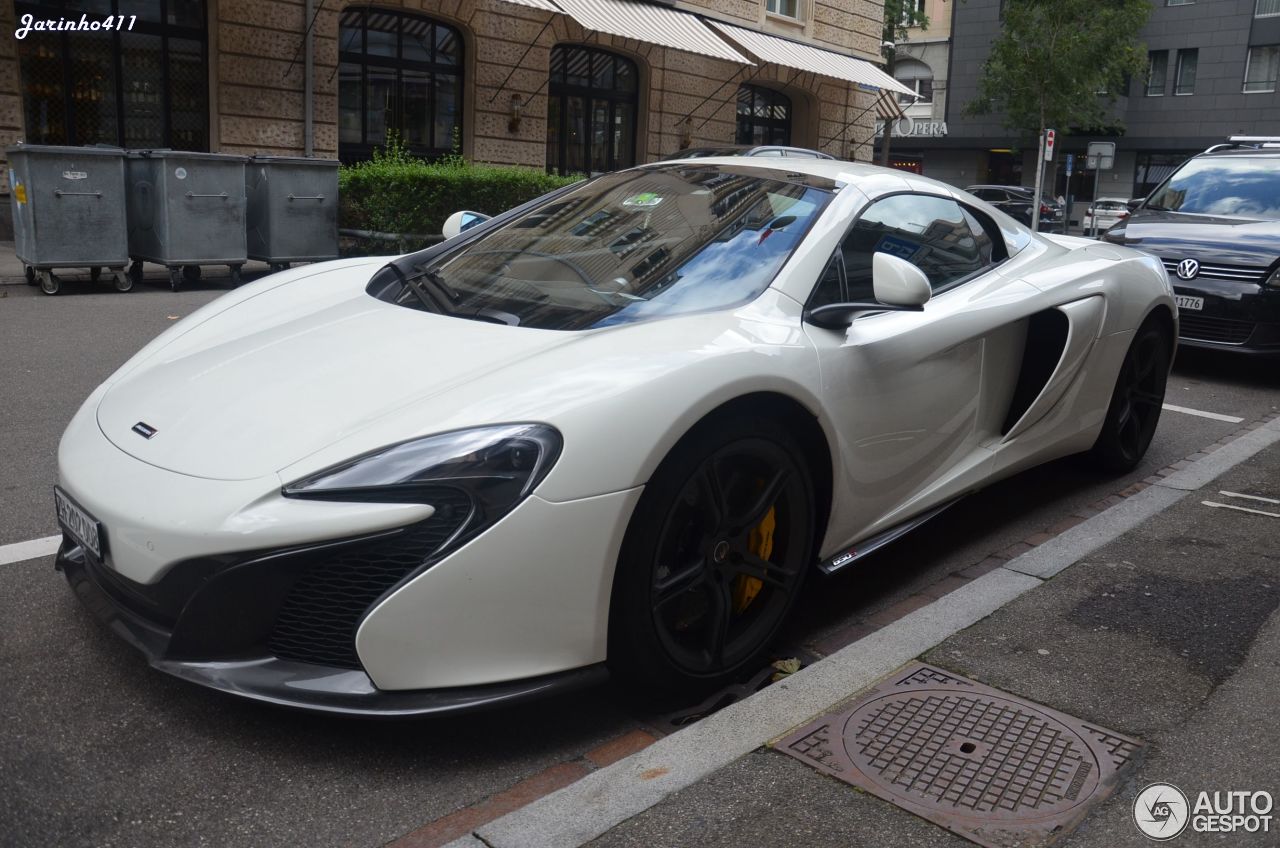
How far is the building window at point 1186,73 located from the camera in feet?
147

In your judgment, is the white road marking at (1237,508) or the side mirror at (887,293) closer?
the side mirror at (887,293)

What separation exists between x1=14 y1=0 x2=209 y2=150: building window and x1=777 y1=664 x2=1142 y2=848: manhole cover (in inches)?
596

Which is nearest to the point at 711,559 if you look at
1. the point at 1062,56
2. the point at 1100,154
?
the point at 1100,154

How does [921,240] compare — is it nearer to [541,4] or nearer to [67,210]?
[67,210]

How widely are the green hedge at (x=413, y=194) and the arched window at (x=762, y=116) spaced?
43.3 ft

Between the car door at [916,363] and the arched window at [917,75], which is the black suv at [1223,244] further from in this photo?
the arched window at [917,75]

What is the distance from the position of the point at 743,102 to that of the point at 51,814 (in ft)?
81.8

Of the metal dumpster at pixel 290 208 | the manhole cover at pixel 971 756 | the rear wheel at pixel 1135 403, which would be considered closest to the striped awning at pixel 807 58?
the metal dumpster at pixel 290 208

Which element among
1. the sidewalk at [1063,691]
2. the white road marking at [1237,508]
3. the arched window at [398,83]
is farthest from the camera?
the arched window at [398,83]

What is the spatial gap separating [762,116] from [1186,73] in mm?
26914

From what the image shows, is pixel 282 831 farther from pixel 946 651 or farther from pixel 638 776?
pixel 946 651

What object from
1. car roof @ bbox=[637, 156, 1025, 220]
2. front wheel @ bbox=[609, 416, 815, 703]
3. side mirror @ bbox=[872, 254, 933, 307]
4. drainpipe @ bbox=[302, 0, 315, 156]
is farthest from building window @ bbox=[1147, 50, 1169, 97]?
front wheel @ bbox=[609, 416, 815, 703]

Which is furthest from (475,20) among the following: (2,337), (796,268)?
(796,268)

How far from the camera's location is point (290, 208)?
39.0 ft
